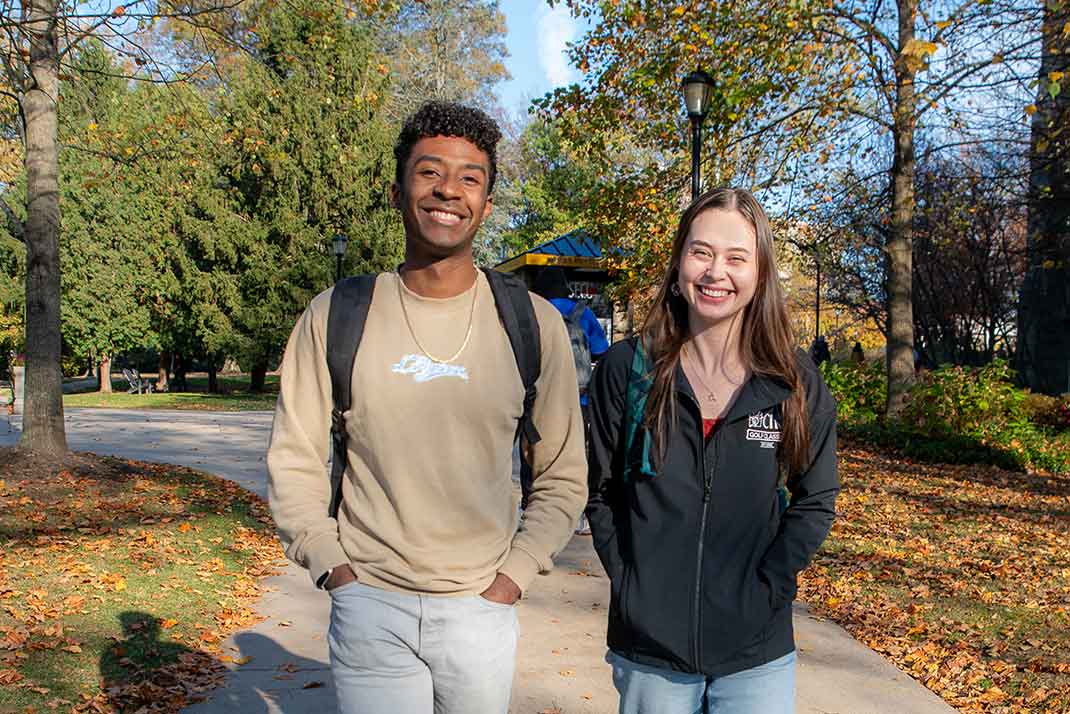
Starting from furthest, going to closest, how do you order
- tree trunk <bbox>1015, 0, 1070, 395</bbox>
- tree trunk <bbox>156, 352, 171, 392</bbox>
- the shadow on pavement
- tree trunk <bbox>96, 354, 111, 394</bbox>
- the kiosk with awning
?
tree trunk <bbox>156, 352, 171, 392</bbox>, tree trunk <bbox>96, 354, 111, 394</bbox>, the kiosk with awning, tree trunk <bbox>1015, 0, 1070, 395</bbox>, the shadow on pavement

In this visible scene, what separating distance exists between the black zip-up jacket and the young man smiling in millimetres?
238

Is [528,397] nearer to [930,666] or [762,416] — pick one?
[762,416]

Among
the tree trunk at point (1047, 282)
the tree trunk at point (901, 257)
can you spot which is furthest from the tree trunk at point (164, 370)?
the tree trunk at point (1047, 282)

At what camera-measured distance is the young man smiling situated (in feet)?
7.38

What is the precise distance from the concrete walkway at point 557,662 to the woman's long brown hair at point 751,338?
2.56m

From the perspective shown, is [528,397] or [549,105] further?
[549,105]

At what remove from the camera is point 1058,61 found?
41.1 ft

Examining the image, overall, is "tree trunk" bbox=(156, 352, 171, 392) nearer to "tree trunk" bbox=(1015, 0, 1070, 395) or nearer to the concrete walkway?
"tree trunk" bbox=(1015, 0, 1070, 395)

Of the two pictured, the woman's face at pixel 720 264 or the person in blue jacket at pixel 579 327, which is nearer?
the woman's face at pixel 720 264

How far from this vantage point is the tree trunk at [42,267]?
34.6ft

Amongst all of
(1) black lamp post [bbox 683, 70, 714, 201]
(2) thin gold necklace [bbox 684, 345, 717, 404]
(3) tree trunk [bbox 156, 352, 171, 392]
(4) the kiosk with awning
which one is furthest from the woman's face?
(3) tree trunk [bbox 156, 352, 171, 392]

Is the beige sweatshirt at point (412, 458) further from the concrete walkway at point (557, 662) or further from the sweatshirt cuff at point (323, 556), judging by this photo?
the concrete walkway at point (557, 662)

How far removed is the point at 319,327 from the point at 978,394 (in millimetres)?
14720

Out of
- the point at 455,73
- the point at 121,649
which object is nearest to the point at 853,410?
the point at 121,649
